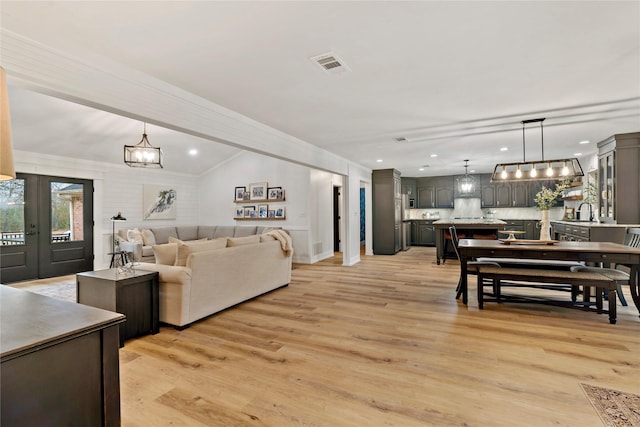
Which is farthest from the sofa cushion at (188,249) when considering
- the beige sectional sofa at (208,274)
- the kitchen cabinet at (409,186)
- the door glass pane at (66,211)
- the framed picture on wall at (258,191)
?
the kitchen cabinet at (409,186)

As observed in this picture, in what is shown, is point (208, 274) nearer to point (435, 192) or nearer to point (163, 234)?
point (163, 234)

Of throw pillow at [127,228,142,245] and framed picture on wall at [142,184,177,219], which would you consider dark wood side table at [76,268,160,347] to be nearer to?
throw pillow at [127,228,142,245]

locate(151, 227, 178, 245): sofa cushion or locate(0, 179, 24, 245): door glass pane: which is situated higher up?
locate(0, 179, 24, 245): door glass pane

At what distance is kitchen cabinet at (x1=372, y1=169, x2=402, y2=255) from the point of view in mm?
8719

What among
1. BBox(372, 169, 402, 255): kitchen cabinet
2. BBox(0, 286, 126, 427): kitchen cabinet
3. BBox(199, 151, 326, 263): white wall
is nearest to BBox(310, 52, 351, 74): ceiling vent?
BBox(0, 286, 126, 427): kitchen cabinet

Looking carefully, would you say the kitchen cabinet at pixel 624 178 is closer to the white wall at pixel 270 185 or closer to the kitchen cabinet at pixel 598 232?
the kitchen cabinet at pixel 598 232

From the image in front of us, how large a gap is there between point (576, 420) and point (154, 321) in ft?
11.8

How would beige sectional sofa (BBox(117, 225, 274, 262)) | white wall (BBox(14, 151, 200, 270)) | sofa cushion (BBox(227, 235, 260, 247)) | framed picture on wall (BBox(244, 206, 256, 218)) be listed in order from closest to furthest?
sofa cushion (BBox(227, 235, 260, 247)) < white wall (BBox(14, 151, 200, 270)) < beige sectional sofa (BBox(117, 225, 274, 262)) < framed picture on wall (BBox(244, 206, 256, 218))

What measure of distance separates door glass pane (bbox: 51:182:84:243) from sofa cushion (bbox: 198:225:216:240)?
8.83 ft

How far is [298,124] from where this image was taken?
14.4ft

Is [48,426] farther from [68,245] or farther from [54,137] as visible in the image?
[68,245]

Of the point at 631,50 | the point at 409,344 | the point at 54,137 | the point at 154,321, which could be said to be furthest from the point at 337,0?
the point at 54,137

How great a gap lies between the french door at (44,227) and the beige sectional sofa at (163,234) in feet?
2.69

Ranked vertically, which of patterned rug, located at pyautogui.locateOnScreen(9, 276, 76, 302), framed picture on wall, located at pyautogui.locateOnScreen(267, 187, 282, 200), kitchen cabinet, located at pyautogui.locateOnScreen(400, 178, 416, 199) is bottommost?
patterned rug, located at pyautogui.locateOnScreen(9, 276, 76, 302)
